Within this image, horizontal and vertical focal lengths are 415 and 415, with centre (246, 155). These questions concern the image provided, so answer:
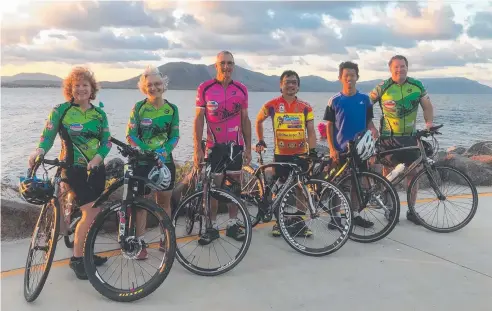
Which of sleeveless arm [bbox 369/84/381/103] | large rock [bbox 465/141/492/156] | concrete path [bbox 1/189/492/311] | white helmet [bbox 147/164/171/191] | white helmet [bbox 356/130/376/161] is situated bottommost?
concrete path [bbox 1/189/492/311]

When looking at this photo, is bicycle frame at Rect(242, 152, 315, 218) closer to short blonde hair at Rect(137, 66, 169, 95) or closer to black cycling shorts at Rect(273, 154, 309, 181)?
black cycling shorts at Rect(273, 154, 309, 181)

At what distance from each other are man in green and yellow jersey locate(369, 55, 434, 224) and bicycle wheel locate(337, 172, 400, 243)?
1.94ft

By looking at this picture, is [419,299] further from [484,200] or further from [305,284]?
[484,200]

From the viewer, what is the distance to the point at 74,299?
3418mm

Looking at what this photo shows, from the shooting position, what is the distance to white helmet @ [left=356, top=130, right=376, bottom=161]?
193 inches

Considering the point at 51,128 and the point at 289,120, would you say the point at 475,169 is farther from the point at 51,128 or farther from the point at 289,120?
the point at 51,128

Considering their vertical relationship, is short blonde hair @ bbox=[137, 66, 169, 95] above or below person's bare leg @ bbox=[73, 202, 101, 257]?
above

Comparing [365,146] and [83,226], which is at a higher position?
[365,146]

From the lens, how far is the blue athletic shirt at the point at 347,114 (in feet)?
17.3

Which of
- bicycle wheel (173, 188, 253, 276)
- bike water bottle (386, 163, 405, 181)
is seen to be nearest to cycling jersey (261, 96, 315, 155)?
bicycle wheel (173, 188, 253, 276)

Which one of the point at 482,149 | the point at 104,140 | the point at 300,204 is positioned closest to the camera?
the point at 104,140

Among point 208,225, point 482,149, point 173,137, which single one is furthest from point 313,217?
point 482,149

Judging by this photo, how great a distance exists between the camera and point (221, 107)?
4.79 metres

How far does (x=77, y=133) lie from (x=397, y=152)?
4.02m
